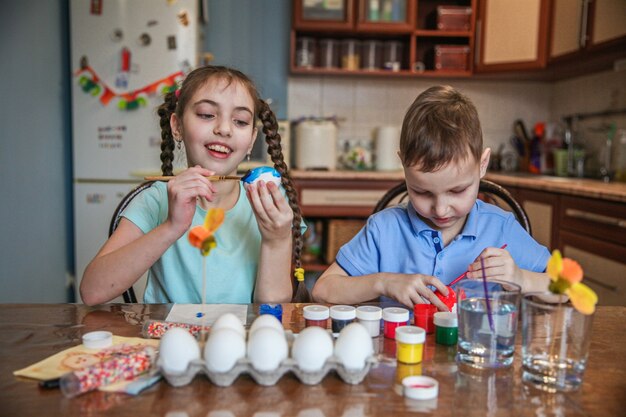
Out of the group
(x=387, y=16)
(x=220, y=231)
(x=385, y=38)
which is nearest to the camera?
(x=220, y=231)

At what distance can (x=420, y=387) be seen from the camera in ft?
2.33

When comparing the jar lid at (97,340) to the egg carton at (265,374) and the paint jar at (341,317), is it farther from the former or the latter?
the paint jar at (341,317)

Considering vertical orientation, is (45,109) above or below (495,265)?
above

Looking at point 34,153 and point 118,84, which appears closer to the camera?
point 34,153

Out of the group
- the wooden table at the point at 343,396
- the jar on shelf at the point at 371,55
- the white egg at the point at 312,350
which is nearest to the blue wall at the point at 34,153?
the jar on shelf at the point at 371,55

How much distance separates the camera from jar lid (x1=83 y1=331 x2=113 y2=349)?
2.73 feet

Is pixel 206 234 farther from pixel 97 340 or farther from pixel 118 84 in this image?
pixel 118 84

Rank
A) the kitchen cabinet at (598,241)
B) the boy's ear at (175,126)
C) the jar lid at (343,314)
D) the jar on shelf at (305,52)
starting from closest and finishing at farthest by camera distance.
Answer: the jar lid at (343,314), the boy's ear at (175,126), the kitchen cabinet at (598,241), the jar on shelf at (305,52)

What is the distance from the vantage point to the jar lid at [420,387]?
2.26 feet

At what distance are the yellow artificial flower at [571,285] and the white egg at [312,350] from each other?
0.95 feet

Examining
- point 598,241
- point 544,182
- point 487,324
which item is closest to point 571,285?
point 487,324

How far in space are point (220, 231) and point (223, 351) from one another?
2.22ft

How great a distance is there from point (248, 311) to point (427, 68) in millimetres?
3166

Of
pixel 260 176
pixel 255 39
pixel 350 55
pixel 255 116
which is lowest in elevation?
→ pixel 260 176
